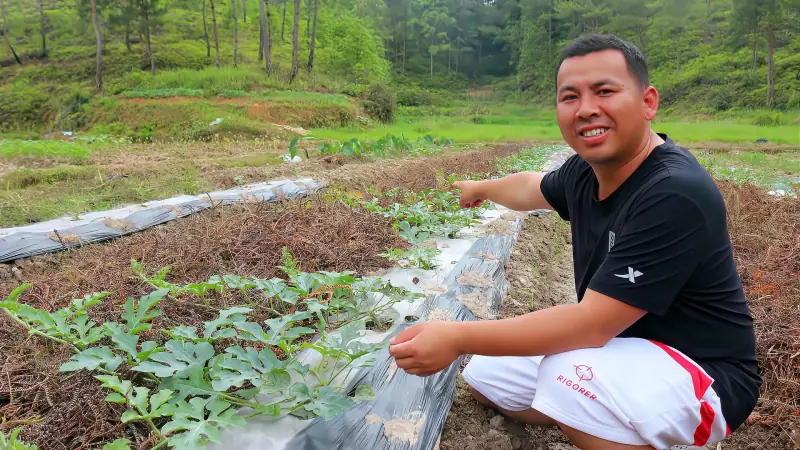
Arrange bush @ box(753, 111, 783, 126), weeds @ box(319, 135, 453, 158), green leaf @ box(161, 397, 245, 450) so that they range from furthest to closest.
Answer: bush @ box(753, 111, 783, 126) → weeds @ box(319, 135, 453, 158) → green leaf @ box(161, 397, 245, 450)

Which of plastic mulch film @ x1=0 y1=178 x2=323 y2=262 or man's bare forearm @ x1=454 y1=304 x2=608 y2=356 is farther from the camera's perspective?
plastic mulch film @ x1=0 y1=178 x2=323 y2=262

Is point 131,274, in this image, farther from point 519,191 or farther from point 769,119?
point 769,119

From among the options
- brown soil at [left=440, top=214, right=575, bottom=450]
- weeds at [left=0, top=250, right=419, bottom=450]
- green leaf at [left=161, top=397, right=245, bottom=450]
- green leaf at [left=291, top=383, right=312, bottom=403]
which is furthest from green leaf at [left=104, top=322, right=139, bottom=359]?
brown soil at [left=440, top=214, right=575, bottom=450]

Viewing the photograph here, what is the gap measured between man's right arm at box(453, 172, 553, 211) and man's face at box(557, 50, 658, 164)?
644 mm

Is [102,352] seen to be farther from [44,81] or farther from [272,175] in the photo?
[44,81]

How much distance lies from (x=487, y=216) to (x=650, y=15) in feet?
121

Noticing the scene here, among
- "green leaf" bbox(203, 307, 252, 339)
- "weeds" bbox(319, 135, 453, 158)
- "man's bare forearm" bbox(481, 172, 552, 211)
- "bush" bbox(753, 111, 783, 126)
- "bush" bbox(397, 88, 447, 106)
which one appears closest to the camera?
"green leaf" bbox(203, 307, 252, 339)

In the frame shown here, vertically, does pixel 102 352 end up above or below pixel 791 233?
above

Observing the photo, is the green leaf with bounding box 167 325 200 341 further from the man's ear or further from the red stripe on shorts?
the man's ear

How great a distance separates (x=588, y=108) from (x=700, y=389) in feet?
2.56

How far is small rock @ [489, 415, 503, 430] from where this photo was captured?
5.53ft

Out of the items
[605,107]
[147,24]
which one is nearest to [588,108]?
[605,107]

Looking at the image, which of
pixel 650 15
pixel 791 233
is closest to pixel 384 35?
pixel 650 15

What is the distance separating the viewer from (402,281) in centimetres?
249
